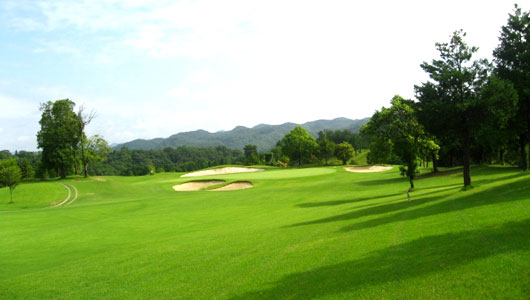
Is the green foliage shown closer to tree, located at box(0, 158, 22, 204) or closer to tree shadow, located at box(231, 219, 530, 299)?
tree, located at box(0, 158, 22, 204)

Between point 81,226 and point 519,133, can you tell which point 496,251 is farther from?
point 519,133

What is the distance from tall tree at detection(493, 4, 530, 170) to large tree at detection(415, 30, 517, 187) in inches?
→ 334

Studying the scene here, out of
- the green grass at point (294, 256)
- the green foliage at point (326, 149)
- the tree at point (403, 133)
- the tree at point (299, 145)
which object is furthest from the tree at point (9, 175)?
the green foliage at point (326, 149)

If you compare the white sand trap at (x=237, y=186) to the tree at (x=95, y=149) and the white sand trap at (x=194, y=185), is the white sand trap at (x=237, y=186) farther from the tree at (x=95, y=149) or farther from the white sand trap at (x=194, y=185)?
the tree at (x=95, y=149)

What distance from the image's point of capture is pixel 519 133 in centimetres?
3409

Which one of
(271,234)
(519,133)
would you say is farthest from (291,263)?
(519,133)

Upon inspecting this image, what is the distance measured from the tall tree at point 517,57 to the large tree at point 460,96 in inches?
334

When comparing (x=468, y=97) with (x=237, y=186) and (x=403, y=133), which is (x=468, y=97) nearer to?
(x=403, y=133)

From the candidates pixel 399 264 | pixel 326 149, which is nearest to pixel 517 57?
pixel 399 264

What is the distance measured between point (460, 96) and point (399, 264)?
762 inches

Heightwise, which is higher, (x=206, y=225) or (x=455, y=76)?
(x=455, y=76)

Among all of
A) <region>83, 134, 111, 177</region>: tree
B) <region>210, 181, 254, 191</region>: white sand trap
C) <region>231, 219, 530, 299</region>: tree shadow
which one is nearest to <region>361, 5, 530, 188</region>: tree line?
<region>231, 219, 530, 299</region>: tree shadow

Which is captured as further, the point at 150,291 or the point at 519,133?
the point at 519,133

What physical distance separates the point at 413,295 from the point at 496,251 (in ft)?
10.6
